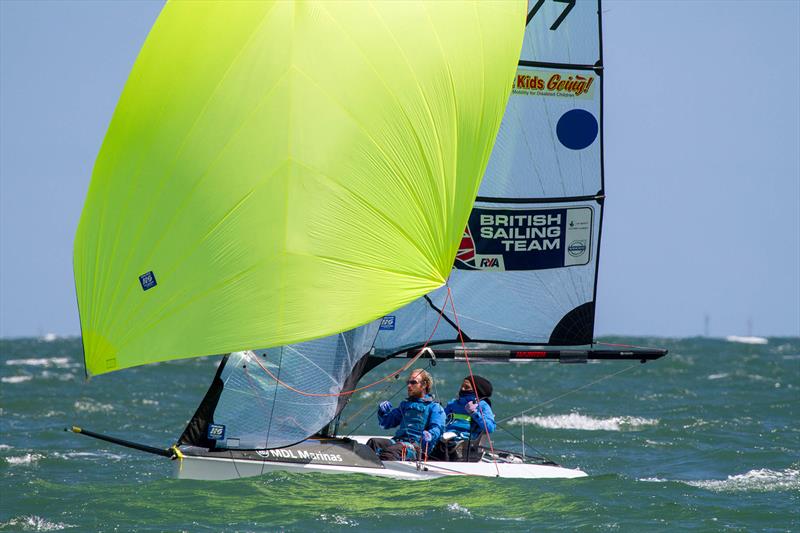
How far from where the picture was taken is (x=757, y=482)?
1188 cm

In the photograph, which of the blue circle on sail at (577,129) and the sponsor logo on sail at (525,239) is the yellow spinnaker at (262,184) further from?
the blue circle on sail at (577,129)

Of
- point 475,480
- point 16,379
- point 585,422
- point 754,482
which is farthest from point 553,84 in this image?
point 16,379

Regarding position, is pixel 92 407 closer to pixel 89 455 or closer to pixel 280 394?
pixel 89 455

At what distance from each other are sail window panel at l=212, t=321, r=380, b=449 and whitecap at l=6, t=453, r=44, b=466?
11.7 feet

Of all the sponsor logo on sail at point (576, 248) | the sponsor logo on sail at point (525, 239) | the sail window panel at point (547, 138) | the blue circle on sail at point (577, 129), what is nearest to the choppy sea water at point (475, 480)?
the sponsor logo on sail at point (525, 239)

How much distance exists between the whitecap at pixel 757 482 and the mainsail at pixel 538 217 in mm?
2003

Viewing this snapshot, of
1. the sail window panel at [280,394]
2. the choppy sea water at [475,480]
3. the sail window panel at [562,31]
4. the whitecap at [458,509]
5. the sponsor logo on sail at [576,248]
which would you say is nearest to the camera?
the choppy sea water at [475,480]

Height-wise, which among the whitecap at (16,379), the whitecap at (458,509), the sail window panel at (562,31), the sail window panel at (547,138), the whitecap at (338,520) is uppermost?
the sail window panel at (562,31)

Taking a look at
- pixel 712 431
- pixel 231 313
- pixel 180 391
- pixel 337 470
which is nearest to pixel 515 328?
pixel 337 470

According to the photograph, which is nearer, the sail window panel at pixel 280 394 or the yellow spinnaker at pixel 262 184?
the yellow spinnaker at pixel 262 184

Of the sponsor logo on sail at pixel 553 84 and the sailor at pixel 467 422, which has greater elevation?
the sponsor logo on sail at pixel 553 84

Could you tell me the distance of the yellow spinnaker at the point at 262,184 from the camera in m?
8.64

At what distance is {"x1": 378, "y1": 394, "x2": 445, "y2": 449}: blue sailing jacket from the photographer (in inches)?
420

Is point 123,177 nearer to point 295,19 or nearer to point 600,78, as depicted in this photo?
point 295,19
